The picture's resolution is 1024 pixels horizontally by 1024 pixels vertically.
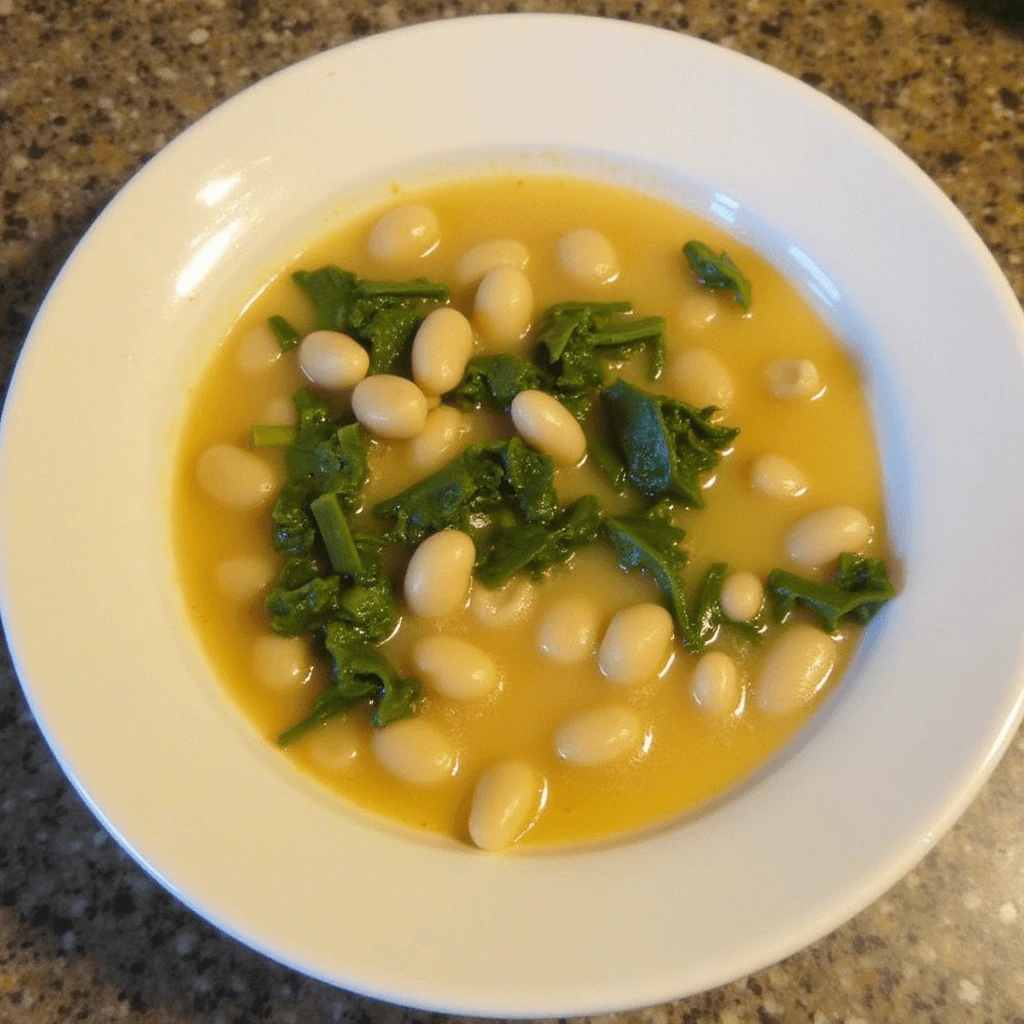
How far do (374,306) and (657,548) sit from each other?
25.5 inches

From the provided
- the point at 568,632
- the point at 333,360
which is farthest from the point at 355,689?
the point at 333,360

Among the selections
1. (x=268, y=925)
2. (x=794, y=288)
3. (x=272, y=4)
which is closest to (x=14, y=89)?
(x=272, y=4)

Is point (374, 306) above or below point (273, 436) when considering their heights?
above

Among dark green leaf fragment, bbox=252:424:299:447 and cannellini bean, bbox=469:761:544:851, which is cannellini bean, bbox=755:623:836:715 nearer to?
cannellini bean, bbox=469:761:544:851

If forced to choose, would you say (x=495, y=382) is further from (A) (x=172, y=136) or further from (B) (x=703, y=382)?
(A) (x=172, y=136)

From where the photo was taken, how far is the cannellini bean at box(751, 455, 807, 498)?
1.58m

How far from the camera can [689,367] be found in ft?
5.46

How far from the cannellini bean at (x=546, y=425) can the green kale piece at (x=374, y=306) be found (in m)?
0.26

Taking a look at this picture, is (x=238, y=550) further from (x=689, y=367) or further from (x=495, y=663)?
(x=689, y=367)

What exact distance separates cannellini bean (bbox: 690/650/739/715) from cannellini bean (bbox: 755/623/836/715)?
0.04 metres

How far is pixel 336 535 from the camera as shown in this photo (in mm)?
1513

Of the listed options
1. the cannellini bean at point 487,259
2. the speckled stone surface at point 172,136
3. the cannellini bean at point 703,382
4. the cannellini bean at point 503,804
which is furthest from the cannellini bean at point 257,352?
the cannellini bean at point 503,804

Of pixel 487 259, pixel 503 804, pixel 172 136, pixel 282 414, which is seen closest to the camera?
pixel 503 804

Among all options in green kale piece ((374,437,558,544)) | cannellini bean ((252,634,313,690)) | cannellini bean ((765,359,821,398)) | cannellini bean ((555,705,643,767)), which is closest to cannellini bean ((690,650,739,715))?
cannellini bean ((555,705,643,767))
